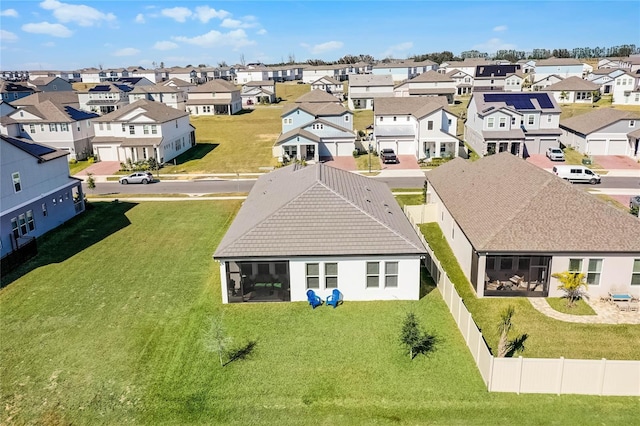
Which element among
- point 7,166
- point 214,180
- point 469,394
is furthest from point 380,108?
point 469,394

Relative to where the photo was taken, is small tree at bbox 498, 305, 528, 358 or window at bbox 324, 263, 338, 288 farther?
window at bbox 324, 263, 338, 288

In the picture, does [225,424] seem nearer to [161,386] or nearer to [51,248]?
[161,386]

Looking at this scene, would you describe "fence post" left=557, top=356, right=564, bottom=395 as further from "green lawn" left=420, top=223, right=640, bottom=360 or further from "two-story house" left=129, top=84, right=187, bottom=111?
"two-story house" left=129, top=84, right=187, bottom=111

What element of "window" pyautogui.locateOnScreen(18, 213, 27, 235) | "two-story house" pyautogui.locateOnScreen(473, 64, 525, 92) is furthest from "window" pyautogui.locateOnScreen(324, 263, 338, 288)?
"two-story house" pyautogui.locateOnScreen(473, 64, 525, 92)

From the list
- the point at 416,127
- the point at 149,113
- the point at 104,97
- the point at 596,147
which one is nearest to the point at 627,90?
the point at 596,147

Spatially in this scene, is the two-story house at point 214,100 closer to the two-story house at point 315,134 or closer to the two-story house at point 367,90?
Result: the two-story house at point 367,90

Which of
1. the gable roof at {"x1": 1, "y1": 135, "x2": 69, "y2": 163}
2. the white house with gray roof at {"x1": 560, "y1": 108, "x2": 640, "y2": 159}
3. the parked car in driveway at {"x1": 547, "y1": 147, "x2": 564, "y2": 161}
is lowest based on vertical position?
the parked car in driveway at {"x1": 547, "y1": 147, "x2": 564, "y2": 161}
